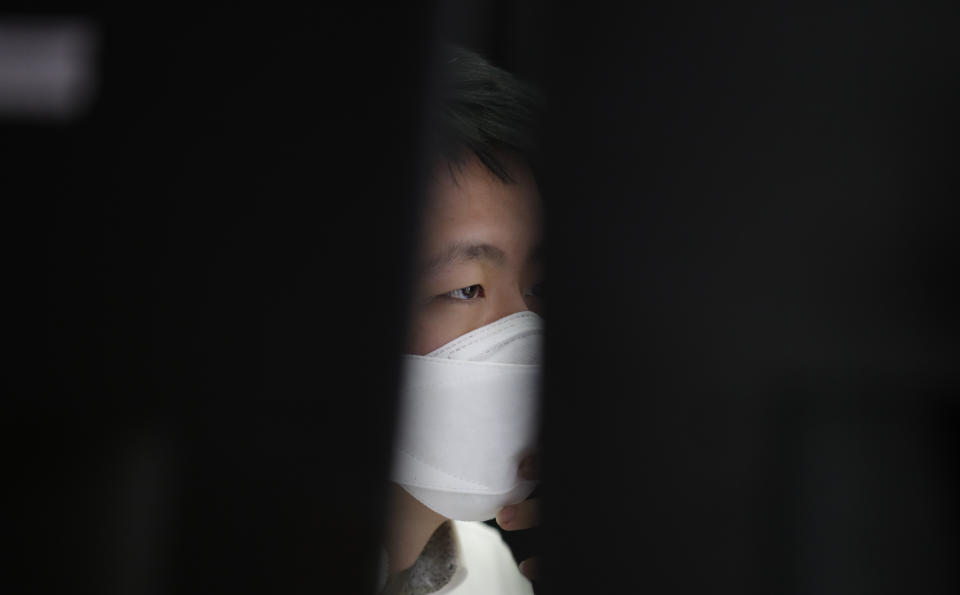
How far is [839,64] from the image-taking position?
0.53 meters

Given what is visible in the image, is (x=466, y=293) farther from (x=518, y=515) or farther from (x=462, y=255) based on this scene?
(x=518, y=515)

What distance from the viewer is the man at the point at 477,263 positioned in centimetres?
51

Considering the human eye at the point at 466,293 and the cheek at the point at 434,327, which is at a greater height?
the human eye at the point at 466,293

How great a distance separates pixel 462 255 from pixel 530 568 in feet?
0.68

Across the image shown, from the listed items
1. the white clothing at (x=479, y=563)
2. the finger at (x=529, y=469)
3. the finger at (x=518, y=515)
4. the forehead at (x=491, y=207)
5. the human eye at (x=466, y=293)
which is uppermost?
the forehead at (x=491, y=207)

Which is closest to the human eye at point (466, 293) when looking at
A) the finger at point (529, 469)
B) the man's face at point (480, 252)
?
the man's face at point (480, 252)

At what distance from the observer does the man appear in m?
0.51

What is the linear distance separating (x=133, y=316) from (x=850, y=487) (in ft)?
1.48

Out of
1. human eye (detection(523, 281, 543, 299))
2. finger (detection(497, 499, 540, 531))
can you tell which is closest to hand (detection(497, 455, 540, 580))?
finger (detection(497, 499, 540, 531))

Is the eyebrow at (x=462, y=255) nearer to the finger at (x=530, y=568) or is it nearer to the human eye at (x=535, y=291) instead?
the human eye at (x=535, y=291)

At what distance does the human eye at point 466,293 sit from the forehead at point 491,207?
1.2 inches

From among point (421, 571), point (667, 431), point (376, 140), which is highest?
point (376, 140)

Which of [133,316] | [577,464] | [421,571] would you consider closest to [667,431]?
[577,464]

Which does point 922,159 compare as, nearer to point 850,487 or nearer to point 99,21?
point 850,487
